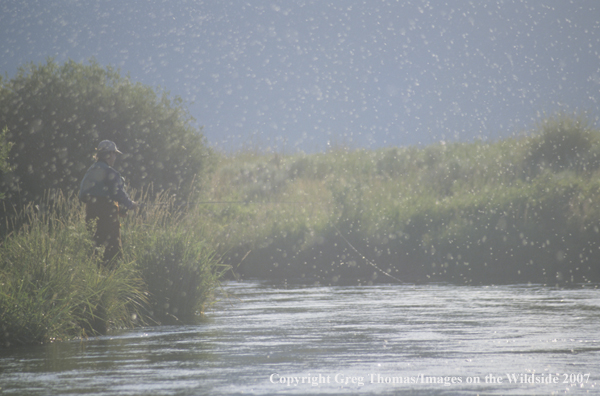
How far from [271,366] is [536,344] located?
3.10 metres

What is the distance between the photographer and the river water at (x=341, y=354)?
7180 millimetres

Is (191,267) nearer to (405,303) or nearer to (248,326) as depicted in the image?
(248,326)

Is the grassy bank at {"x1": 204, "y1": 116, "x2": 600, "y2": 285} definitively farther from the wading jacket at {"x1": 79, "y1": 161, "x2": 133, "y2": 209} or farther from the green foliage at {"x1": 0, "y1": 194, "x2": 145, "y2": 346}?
the green foliage at {"x1": 0, "y1": 194, "x2": 145, "y2": 346}

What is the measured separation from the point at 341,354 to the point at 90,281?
3.73m

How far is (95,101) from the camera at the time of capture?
70.9 ft

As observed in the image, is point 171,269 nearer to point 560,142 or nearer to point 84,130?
point 84,130

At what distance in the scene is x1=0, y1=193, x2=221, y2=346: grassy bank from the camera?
10.1m

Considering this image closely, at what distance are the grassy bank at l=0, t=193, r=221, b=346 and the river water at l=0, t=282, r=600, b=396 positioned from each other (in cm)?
36

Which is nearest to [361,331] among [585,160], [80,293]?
[80,293]

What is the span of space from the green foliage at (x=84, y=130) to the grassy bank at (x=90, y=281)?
22.8 ft

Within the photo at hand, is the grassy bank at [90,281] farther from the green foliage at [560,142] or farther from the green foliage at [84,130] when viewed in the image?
the green foliage at [560,142]

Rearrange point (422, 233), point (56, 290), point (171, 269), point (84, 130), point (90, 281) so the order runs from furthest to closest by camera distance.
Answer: point (422, 233) → point (84, 130) → point (171, 269) → point (90, 281) → point (56, 290)

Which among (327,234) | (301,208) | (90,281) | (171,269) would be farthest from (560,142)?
(90,281)

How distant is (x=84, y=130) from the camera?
21.1m
